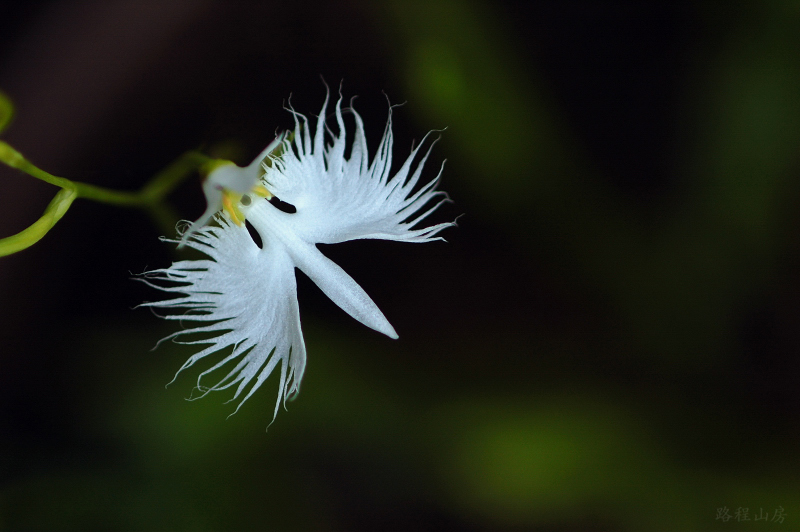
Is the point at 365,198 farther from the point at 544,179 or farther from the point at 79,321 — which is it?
the point at 79,321

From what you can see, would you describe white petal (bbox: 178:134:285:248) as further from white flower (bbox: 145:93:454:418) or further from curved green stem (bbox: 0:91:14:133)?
curved green stem (bbox: 0:91:14:133)

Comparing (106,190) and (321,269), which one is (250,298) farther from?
(106,190)

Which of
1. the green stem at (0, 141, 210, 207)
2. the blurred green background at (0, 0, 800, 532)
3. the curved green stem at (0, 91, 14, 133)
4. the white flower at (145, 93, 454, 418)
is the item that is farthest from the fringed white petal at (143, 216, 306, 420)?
the blurred green background at (0, 0, 800, 532)

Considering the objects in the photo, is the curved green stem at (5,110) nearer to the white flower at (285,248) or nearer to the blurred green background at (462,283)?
the white flower at (285,248)

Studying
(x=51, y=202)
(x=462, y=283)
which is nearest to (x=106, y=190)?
(x=51, y=202)

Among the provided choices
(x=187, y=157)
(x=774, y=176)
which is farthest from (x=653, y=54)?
(x=187, y=157)
